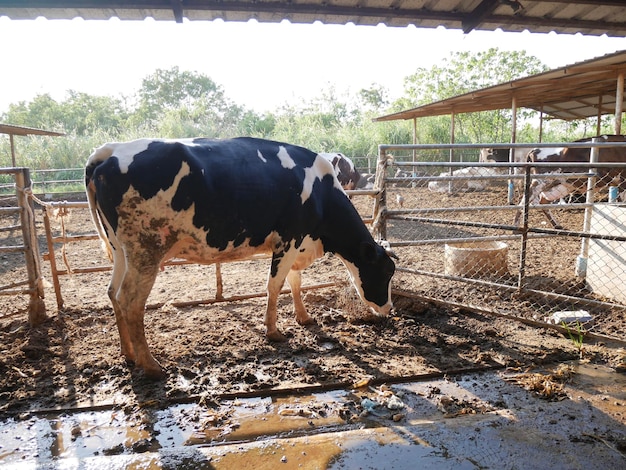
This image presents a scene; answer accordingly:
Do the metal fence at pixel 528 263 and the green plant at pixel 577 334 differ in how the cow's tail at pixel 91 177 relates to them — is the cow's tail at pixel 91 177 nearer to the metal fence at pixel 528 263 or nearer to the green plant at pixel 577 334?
the metal fence at pixel 528 263

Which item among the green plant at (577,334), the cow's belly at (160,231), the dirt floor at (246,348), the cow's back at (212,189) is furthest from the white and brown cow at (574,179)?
the cow's belly at (160,231)

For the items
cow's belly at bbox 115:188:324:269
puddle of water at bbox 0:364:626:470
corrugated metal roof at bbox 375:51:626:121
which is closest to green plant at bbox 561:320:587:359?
puddle of water at bbox 0:364:626:470

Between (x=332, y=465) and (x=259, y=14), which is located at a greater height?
(x=259, y=14)

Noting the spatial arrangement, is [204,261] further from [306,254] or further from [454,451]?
[454,451]

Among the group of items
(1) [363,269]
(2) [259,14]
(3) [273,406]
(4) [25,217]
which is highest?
(2) [259,14]

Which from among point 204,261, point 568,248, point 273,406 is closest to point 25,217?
point 204,261

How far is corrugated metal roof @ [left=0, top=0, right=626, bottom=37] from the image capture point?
2682mm

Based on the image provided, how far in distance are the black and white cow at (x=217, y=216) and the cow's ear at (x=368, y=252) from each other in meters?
0.01

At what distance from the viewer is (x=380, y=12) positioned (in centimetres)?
308

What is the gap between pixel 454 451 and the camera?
259 cm

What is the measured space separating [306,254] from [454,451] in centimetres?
253

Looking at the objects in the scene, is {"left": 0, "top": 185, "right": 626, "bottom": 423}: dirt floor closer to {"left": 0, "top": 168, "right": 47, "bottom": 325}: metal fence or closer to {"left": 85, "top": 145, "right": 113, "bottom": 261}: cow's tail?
{"left": 0, "top": 168, "right": 47, "bottom": 325}: metal fence

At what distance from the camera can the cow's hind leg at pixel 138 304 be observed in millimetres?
3598

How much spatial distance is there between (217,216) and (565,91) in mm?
13316
